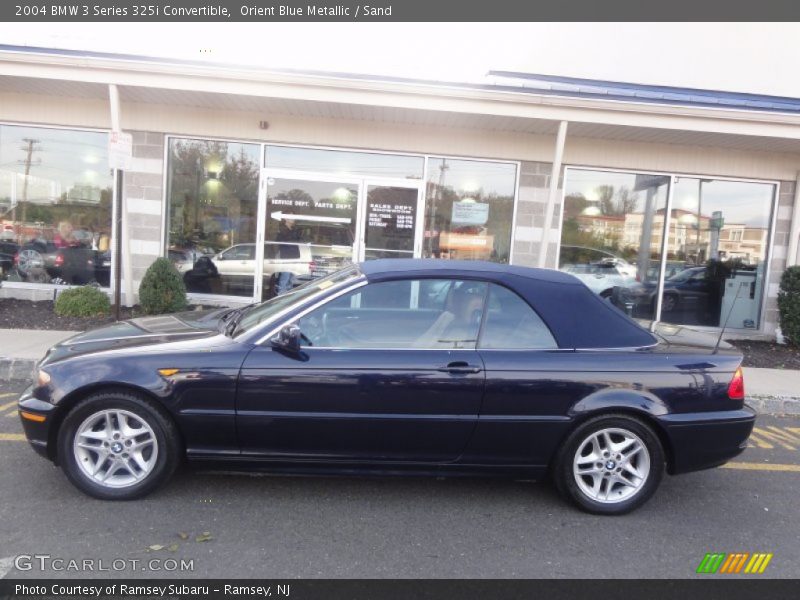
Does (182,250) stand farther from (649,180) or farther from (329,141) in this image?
(649,180)

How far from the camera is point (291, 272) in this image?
31.2 feet

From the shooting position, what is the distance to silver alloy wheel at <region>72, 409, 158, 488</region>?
3506 millimetres

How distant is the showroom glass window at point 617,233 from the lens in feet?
31.8

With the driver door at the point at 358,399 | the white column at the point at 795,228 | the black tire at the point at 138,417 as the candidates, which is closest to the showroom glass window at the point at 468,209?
the white column at the point at 795,228

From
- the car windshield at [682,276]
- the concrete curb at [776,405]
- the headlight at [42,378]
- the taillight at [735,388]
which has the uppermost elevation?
the car windshield at [682,276]

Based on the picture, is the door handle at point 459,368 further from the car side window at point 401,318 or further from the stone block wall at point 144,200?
the stone block wall at point 144,200

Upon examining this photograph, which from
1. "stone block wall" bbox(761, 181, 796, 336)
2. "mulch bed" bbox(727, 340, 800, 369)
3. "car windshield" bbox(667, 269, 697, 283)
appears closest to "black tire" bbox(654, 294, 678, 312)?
"car windshield" bbox(667, 269, 697, 283)

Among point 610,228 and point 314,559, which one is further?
point 610,228

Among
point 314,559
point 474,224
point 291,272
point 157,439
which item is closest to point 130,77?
point 291,272

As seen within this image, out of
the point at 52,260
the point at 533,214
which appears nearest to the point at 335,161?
the point at 533,214

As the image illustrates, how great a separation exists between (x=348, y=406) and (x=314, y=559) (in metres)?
0.84

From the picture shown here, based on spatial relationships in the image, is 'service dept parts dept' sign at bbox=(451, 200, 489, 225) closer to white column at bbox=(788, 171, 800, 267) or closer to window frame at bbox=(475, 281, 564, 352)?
white column at bbox=(788, 171, 800, 267)

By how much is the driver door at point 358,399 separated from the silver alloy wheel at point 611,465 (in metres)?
0.75

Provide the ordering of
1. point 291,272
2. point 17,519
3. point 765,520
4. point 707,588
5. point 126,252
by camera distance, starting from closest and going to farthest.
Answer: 1. point 707,588
2. point 17,519
3. point 765,520
4. point 126,252
5. point 291,272
